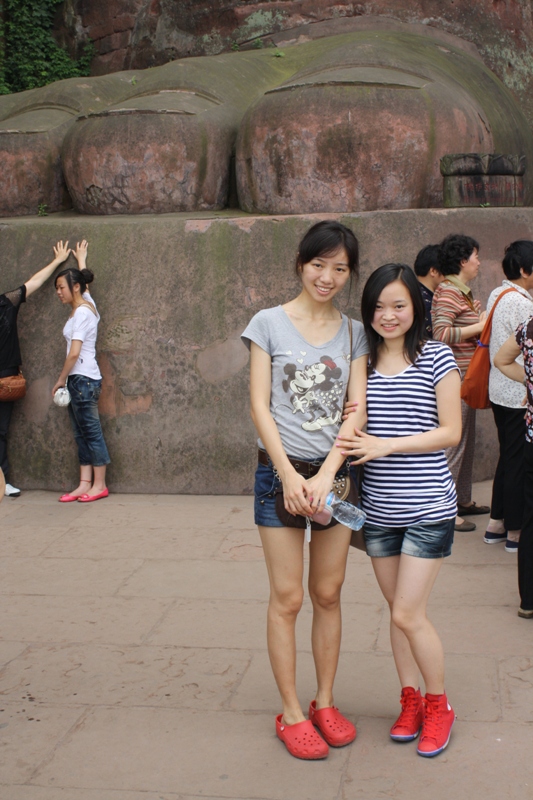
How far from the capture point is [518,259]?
4695mm

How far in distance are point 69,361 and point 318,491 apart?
3371 millimetres

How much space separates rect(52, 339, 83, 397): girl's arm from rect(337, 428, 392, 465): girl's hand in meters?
3.26

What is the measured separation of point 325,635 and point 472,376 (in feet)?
6.97

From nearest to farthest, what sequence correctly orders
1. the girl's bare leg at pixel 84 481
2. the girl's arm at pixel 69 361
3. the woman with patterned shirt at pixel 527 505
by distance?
the woman with patterned shirt at pixel 527 505 < the girl's arm at pixel 69 361 < the girl's bare leg at pixel 84 481

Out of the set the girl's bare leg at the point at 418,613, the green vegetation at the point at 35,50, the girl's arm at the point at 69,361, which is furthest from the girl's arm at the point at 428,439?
the green vegetation at the point at 35,50

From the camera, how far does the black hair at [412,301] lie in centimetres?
311

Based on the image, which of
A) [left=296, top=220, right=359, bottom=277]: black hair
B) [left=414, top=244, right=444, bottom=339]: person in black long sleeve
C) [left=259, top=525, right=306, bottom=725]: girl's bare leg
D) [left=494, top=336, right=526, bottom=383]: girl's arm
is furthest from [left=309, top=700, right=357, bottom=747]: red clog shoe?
[left=414, top=244, right=444, bottom=339]: person in black long sleeve

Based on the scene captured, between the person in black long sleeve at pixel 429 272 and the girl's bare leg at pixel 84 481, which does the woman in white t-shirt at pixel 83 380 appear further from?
the person in black long sleeve at pixel 429 272

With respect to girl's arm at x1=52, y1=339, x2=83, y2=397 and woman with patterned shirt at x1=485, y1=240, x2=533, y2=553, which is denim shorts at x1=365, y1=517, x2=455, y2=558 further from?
girl's arm at x1=52, y1=339, x2=83, y2=397

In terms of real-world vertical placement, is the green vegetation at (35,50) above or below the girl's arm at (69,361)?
above

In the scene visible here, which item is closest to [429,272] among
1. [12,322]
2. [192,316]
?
[192,316]

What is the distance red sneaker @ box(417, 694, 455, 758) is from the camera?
121 inches

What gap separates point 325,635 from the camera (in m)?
3.17

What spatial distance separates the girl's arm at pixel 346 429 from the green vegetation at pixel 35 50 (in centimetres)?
886
